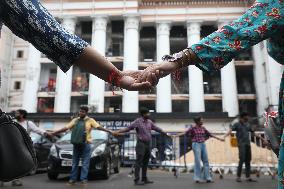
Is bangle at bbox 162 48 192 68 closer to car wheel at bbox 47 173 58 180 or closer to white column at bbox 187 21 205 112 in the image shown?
car wheel at bbox 47 173 58 180

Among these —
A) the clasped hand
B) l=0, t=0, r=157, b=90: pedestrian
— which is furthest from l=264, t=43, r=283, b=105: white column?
l=0, t=0, r=157, b=90: pedestrian

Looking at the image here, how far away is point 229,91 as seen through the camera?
34.8 metres

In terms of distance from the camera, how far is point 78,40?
1666 mm

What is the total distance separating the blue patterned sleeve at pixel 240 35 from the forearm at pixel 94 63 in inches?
20.2

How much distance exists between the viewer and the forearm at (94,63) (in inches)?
66.8

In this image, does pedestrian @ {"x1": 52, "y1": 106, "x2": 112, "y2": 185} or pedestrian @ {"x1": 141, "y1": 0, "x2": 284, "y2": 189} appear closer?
pedestrian @ {"x1": 141, "y1": 0, "x2": 284, "y2": 189}

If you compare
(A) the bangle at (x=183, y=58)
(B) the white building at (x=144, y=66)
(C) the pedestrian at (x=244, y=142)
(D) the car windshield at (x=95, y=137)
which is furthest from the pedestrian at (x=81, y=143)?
(B) the white building at (x=144, y=66)

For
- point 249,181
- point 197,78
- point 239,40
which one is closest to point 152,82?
point 239,40

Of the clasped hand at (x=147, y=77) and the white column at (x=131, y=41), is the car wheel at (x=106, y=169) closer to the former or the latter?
the clasped hand at (x=147, y=77)

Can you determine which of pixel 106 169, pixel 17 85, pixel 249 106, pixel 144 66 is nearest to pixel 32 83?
pixel 17 85

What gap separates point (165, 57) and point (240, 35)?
1.62 feet

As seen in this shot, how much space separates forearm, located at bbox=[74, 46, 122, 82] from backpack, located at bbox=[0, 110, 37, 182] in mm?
438

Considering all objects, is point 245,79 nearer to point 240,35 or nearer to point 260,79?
point 260,79

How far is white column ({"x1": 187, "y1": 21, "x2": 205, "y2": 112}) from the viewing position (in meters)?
34.5
